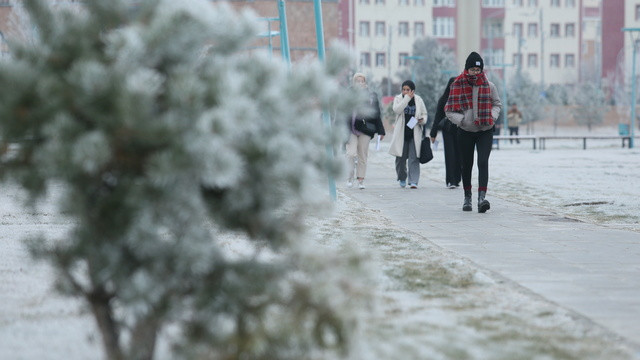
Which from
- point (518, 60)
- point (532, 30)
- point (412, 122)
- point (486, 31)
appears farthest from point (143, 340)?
point (532, 30)

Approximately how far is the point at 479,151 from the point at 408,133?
5429 millimetres

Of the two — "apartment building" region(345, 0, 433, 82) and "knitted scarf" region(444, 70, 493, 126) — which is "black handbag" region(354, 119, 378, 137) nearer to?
"knitted scarf" region(444, 70, 493, 126)

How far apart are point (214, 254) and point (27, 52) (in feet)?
3.01

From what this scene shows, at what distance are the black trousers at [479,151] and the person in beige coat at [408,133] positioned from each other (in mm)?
4835

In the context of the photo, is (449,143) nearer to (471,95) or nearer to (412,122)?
(412,122)

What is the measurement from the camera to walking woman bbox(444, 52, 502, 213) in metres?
12.7

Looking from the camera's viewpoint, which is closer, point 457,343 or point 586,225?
point 457,343

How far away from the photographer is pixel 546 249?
9039mm

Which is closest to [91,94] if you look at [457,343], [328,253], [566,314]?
[328,253]

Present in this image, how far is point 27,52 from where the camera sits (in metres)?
3.71

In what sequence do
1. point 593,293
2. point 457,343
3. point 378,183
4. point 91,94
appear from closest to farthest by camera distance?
point 91,94 < point 457,343 < point 593,293 < point 378,183

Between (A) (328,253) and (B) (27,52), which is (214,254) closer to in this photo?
(A) (328,253)

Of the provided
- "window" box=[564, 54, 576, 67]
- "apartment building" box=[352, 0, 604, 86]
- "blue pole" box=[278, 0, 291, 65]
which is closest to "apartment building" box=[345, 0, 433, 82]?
"apartment building" box=[352, 0, 604, 86]

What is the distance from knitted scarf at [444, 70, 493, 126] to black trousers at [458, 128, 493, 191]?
0.25m
